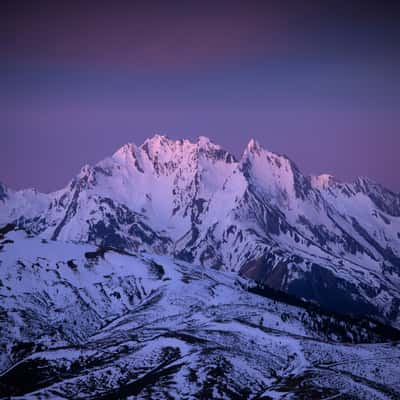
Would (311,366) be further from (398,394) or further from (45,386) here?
(45,386)

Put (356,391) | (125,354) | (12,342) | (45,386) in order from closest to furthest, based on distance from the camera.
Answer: (356,391) → (45,386) → (125,354) → (12,342)

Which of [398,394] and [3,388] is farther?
[3,388]

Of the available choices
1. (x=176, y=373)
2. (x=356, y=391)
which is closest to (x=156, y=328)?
(x=176, y=373)

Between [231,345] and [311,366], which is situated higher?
[231,345]

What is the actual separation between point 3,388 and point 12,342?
56.5m

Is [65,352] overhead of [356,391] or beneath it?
overhead

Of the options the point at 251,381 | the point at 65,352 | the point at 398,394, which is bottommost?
the point at 398,394

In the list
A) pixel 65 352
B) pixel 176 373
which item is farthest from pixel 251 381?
pixel 65 352

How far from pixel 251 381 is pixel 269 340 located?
43681mm

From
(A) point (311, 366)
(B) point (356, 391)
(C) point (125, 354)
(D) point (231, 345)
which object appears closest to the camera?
(B) point (356, 391)

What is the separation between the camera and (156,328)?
199625 millimetres

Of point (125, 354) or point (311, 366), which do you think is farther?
point (125, 354)

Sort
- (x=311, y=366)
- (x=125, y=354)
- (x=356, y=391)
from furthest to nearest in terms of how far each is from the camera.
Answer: (x=125, y=354)
(x=311, y=366)
(x=356, y=391)

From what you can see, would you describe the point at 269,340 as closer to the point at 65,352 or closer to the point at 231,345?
the point at 231,345
